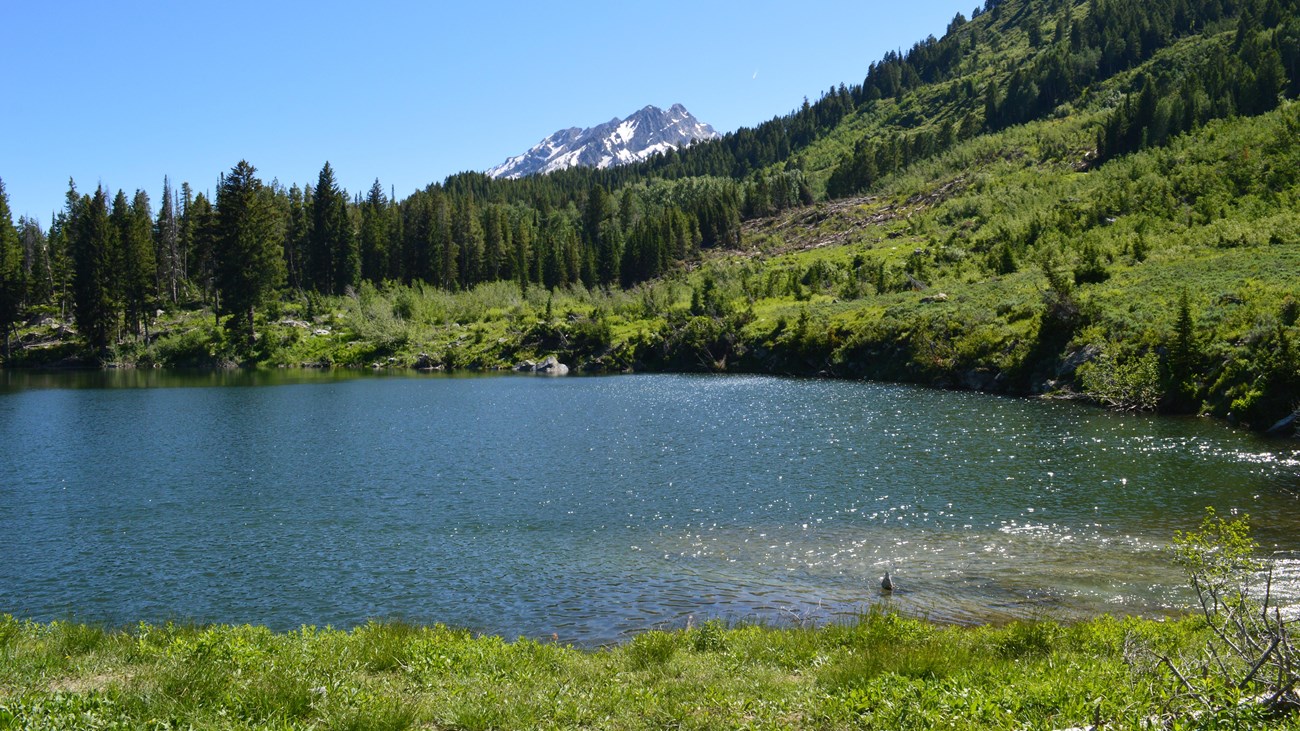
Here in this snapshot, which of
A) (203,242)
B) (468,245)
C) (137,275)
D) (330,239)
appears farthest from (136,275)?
(468,245)

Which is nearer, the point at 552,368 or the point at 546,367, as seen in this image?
the point at 552,368

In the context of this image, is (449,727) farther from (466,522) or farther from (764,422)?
(764,422)

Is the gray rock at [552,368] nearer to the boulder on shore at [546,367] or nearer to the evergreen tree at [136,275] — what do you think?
the boulder on shore at [546,367]

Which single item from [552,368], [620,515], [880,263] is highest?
[880,263]

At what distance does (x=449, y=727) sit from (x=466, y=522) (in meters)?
17.7

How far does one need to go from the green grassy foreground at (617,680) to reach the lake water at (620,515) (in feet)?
12.4

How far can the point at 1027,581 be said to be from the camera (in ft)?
65.7

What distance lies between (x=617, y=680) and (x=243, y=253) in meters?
116

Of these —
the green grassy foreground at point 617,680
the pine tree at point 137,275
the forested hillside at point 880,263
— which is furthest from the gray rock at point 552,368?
the green grassy foreground at point 617,680

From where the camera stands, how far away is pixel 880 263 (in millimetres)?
108875

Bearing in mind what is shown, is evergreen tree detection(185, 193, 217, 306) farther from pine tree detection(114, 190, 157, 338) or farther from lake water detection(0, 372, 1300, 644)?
lake water detection(0, 372, 1300, 644)

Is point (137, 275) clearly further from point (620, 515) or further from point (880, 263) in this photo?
point (620, 515)

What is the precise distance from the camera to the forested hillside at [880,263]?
183 feet

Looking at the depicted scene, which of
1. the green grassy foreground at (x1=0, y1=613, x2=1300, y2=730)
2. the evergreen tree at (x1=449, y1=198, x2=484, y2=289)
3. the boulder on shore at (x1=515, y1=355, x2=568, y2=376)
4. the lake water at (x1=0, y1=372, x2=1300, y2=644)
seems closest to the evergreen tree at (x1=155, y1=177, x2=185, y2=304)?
the evergreen tree at (x1=449, y1=198, x2=484, y2=289)
